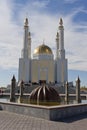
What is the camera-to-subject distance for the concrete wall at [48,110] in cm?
897

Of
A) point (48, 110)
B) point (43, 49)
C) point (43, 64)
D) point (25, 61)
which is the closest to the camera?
point (48, 110)

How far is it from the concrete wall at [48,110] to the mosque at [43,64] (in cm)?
3750

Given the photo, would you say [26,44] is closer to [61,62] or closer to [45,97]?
[61,62]

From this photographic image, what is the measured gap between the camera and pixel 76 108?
10.5 meters

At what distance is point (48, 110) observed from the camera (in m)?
8.93

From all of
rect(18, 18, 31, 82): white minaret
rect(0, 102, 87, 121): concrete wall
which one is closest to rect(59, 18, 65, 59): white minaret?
rect(18, 18, 31, 82): white minaret

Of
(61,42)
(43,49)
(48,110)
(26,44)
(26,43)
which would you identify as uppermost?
(61,42)

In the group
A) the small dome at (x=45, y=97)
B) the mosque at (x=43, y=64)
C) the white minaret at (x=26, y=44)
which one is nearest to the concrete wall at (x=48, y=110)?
the small dome at (x=45, y=97)

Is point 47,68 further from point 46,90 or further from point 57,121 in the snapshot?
point 57,121

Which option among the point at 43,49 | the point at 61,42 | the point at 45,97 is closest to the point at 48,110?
the point at 45,97

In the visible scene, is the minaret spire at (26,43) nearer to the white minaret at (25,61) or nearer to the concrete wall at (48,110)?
the white minaret at (25,61)

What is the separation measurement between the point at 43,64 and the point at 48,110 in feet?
137

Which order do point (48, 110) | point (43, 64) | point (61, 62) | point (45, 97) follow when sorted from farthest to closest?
point (43, 64)
point (61, 62)
point (45, 97)
point (48, 110)

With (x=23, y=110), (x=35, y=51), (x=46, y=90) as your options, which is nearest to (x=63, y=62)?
(x=35, y=51)
